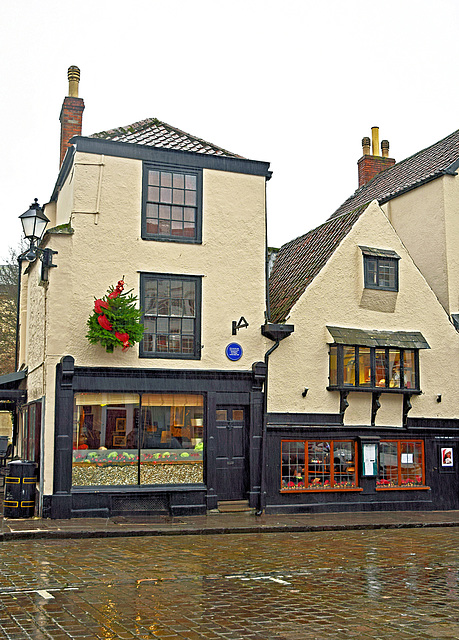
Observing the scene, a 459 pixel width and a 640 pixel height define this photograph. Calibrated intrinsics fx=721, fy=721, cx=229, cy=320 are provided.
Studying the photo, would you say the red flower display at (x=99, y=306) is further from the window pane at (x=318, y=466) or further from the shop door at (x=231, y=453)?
the window pane at (x=318, y=466)

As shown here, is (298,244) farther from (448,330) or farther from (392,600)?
(392,600)

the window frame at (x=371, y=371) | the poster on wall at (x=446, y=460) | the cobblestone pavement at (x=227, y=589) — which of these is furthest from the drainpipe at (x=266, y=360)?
the poster on wall at (x=446, y=460)

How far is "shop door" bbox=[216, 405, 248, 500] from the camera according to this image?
17.3m

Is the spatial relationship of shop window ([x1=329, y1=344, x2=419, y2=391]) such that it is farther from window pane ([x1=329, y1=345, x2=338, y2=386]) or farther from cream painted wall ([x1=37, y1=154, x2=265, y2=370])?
cream painted wall ([x1=37, y1=154, x2=265, y2=370])

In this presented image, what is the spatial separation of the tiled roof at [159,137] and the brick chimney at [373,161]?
10.9 m

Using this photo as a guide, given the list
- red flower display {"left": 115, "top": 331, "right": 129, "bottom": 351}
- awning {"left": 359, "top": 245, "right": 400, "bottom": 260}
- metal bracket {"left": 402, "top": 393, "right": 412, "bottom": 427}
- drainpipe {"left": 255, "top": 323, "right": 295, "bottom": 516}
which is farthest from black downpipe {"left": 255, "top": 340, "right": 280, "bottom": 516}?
metal bracket {"left": 402, "top": 393, "right": 412, "bottom": 427}

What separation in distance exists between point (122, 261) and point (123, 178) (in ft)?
6.54

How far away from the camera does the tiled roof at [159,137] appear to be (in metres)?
17.6

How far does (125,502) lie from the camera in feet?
53.5

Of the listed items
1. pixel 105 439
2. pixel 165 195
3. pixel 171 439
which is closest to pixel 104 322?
pixel 105 439

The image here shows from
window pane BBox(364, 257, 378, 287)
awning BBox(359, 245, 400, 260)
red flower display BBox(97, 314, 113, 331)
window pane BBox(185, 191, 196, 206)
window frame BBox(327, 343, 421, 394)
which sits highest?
window pane BBox(185, 191, 196, 206)

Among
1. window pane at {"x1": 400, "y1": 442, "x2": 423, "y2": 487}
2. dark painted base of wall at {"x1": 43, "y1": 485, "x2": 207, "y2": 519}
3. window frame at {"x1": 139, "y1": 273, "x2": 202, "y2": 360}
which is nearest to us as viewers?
dark painted base of wall at {"x1": 43, "y1": 485, "x2": 207, "y2": 519}

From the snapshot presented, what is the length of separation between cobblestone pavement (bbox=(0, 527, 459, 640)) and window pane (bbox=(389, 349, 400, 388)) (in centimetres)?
592

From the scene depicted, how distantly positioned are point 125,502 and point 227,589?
7466mm
